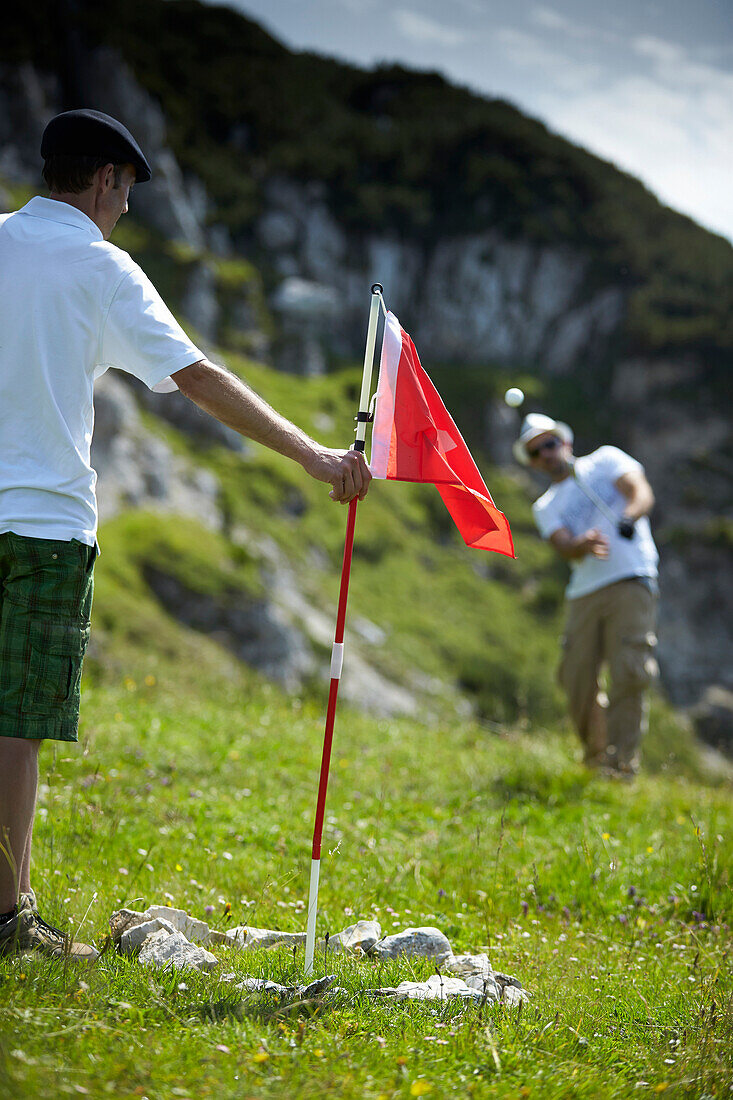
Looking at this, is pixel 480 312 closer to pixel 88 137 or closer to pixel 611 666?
pixel 611 666

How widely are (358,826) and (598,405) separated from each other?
81956mm

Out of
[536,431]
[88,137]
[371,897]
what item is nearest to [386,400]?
[88,137]

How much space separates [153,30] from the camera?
81375 millimetres

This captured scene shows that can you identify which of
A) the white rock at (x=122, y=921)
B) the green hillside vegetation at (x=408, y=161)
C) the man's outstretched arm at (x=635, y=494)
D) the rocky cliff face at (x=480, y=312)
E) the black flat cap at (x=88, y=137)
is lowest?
the white rock at (x=122, y=921)

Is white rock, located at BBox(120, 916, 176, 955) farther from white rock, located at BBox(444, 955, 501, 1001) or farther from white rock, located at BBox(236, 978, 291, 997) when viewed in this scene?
white rock, located at BBox(444, 955, 501, 1001)

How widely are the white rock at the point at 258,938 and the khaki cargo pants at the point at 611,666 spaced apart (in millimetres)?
3991

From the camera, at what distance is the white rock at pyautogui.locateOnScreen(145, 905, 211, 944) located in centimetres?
377

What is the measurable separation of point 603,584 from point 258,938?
470 cm

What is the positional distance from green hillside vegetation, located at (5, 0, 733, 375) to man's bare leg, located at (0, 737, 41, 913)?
255ft

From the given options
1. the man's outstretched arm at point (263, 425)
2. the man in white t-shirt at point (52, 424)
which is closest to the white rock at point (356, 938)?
the man in white t-shirt at point (52, 424)

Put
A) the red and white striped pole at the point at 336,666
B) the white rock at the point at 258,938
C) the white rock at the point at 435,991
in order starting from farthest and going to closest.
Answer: the white rock at the point at 258,938 → the red and white striped pole at the point at 336,666 → the white rock at the point at 435,991

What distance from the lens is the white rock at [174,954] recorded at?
10.7 feet

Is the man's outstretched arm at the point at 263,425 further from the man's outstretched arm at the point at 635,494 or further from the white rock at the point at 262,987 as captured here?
the man's outstretched arm at the point at 635,494

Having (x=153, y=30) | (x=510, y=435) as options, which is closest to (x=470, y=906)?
(x=510, y=435)
